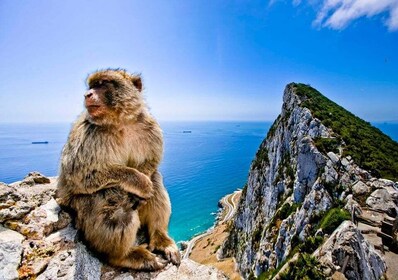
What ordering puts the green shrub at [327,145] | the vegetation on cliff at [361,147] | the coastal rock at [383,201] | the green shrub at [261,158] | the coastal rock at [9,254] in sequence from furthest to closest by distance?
the green shrub at [261,158] < the green shrub at [327,145] < the vegetation on cliff at [361,147] < the coastal rock at [383,201] < the coastal rock at [9,254]

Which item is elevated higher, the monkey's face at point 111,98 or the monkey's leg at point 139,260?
the monkey's face at point 111,98

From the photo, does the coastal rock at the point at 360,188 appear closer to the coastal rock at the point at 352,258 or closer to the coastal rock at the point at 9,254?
the coastal rock at the point at 352,258

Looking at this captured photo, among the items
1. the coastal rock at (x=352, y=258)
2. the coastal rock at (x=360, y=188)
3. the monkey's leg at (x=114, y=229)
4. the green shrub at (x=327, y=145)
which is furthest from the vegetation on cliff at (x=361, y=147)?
the monkey's leg at (x=114, y=229)

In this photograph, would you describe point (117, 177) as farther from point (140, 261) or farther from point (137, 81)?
point (137, 81)

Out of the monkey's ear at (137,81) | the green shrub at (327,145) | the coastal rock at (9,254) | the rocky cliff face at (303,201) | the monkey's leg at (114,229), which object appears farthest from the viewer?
the green shrub at (327,145)

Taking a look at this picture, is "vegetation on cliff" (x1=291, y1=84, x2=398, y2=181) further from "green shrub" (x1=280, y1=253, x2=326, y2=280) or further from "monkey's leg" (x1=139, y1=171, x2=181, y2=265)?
"monkey's leg" (x1=139, y1=171, x2=181, y2=265)

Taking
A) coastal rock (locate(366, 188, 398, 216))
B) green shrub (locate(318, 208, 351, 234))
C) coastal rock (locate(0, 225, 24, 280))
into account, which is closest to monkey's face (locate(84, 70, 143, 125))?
coastal rock (locate(0, 225, 24, 280))

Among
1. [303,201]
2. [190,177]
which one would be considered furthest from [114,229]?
[190,177]
